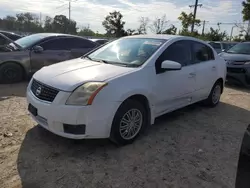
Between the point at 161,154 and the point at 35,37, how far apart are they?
561cm

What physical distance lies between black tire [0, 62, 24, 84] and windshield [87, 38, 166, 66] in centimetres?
310

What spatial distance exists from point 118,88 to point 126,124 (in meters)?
0.57

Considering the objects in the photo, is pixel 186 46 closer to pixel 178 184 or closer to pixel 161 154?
pixel 161 154

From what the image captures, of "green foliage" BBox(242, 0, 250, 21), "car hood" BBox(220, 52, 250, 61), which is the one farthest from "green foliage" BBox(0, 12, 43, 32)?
"car hood" BBox(220, 52, 250, 61)

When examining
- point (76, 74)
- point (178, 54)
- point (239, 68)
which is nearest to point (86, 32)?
point (239, 68)

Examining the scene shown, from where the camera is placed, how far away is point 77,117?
2.79m

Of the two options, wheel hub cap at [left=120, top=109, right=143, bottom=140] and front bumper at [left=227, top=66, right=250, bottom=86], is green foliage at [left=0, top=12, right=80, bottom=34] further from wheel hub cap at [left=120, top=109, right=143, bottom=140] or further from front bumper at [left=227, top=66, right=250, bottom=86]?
wheel hub cap at [left=120, top=109, right=143, bottom=140]

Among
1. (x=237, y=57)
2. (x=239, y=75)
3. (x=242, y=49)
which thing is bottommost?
(x=239, y=75)

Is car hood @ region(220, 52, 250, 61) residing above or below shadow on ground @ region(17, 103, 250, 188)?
above

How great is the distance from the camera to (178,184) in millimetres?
2592

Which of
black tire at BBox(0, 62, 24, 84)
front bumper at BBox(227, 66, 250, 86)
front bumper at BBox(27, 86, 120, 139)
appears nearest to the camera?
front bumper at BBox(27, 86, 120, 139)

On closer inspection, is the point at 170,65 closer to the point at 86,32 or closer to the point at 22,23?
the point at 22,23

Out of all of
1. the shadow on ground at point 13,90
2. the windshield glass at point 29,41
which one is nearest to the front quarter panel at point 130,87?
the shadow on ground at point 13,90

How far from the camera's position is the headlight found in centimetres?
279
